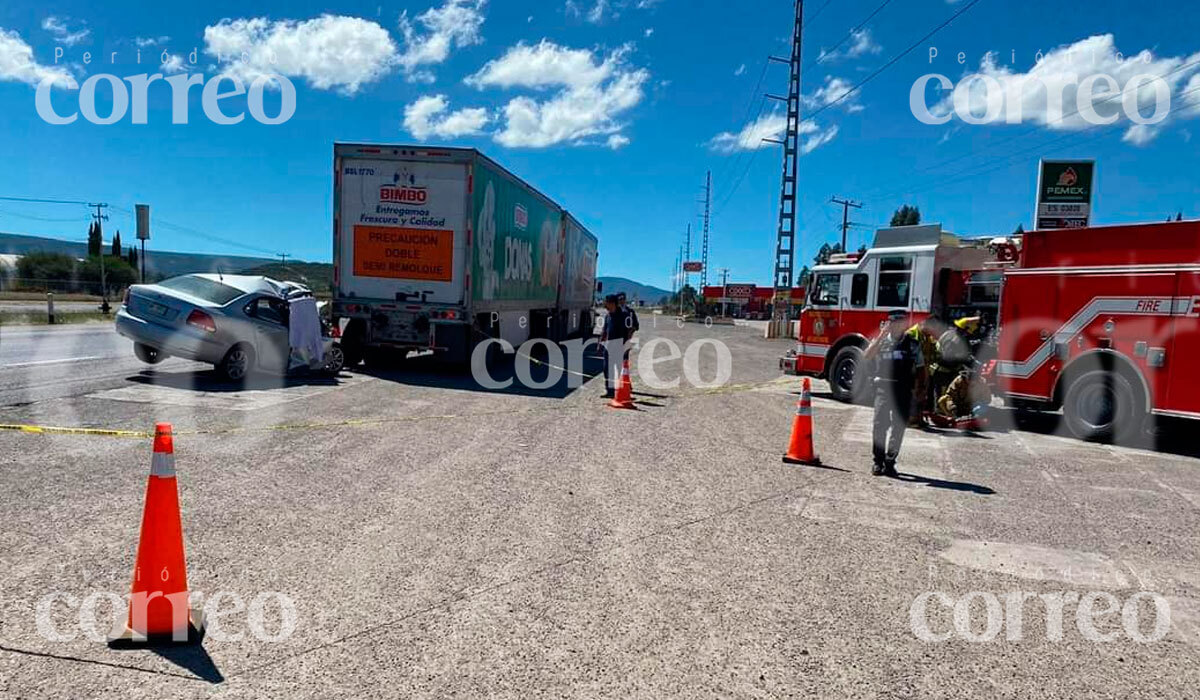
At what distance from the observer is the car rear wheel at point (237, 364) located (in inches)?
429

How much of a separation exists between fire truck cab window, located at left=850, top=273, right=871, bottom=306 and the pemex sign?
816cm

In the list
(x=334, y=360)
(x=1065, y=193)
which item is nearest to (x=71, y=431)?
(x=334, y=360)

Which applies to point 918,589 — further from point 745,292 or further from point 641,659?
point 745,292

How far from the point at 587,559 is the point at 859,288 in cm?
996

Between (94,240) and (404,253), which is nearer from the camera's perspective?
(404,253)

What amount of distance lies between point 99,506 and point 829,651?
479cm

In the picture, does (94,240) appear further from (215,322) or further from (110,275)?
(215,322)

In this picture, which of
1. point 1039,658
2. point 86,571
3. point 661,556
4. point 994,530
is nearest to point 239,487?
point 86,571

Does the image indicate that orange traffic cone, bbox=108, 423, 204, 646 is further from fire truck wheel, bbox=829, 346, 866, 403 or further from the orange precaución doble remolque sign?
fire truck wheel, bbox=829, 346, 866, 403

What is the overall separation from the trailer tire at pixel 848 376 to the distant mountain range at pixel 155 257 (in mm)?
65412

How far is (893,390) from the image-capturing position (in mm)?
7117

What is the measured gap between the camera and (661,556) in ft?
15.2

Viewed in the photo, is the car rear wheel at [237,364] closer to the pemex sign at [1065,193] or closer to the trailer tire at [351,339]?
the trailer tire at [351,339]

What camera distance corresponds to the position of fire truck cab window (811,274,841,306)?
43.8 feet
